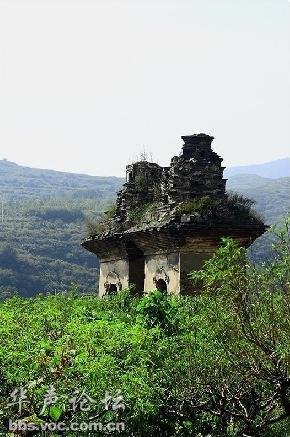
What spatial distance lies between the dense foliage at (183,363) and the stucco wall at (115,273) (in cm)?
815

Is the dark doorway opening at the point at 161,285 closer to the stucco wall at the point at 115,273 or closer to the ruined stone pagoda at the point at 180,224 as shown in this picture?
the ruined stone pagoda at the point at 180,224

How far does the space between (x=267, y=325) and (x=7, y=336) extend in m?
3.18

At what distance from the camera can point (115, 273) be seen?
18.0 metres

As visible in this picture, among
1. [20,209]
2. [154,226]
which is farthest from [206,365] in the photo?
[20,209]

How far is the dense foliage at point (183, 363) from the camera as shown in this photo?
7.20m

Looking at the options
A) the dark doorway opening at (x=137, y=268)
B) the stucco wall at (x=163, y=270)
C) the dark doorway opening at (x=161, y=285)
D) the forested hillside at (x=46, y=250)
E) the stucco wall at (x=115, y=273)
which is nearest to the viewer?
the stucco wall at (x=163, y=270)

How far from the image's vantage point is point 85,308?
1123 centimetres

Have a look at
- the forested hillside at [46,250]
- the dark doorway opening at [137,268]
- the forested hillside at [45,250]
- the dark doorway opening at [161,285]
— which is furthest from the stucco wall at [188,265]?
the forested hillside at [45,250]

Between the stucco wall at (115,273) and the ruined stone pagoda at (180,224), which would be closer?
the ruined stone pagoda at (180,224)

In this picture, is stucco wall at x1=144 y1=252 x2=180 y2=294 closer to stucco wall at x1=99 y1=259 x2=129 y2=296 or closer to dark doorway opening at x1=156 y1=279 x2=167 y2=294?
dark doorway opening at x1=156 y1=279 x2=167 y2=294

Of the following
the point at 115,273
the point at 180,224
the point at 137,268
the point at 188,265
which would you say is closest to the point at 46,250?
the point at 115,273

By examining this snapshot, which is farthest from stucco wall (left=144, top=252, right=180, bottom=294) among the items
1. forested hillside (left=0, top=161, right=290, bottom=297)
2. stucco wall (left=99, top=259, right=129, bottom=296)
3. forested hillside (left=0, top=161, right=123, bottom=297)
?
forested hillside (left=0, top=161, right=123, bottom=297)

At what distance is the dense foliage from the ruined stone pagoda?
4931 mm

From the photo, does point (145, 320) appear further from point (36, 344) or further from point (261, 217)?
point (261, 217)
